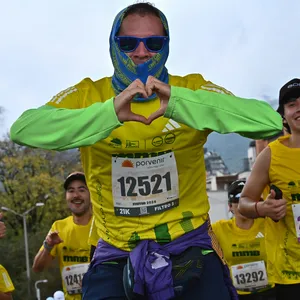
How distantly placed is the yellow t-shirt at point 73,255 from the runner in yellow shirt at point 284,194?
3.11 metres

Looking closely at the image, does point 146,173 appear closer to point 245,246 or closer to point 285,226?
point 285,226

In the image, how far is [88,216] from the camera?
872 cm

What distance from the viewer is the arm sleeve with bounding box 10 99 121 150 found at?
3443 millimetres

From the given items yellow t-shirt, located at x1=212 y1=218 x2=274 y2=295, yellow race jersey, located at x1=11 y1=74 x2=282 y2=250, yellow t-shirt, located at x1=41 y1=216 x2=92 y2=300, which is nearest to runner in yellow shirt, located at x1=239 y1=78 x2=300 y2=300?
yellow race jersey, located at x1=11 y1=74 x2=282 y2=250

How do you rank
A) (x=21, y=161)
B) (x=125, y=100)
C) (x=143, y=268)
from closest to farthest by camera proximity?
(x=125, y=100)
(x=143, y=268)
(x=21, y=161)

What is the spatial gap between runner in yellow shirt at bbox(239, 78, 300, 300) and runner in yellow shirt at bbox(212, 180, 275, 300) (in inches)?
101

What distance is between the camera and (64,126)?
11.6 feet

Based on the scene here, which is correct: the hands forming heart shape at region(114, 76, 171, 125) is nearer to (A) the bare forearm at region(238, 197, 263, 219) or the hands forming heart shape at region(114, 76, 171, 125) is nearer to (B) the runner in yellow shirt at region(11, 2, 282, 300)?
(B) the runner in yellow shirt at region(11, 2, 282, 300)

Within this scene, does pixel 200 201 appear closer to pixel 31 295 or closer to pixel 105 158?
pixel 105 158

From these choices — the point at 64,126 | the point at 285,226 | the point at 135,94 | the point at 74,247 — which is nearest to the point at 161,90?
the point at 135,94

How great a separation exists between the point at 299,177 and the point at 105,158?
209 centimetres

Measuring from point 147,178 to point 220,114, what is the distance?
622 millimetres

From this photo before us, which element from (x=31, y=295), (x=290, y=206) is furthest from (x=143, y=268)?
(x=31, y=295)

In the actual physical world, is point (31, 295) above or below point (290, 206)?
below
